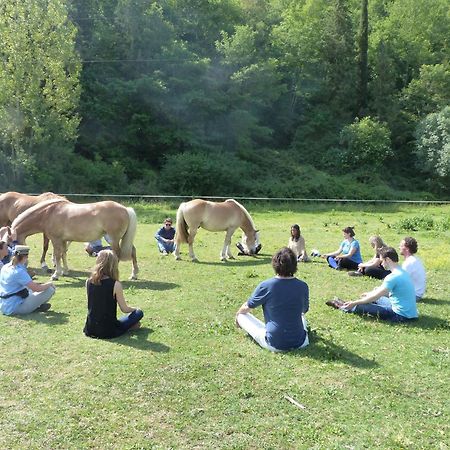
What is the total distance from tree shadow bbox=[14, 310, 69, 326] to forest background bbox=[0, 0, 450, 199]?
974 inches

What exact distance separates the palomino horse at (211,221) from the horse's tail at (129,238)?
109 inches

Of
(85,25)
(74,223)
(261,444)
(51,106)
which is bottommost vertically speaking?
(261,444)

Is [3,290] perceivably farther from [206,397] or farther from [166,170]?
[166,170]

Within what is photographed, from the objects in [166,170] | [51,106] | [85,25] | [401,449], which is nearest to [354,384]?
[401,449]

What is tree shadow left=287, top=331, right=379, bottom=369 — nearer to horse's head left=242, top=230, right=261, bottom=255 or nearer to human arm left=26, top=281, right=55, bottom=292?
human arm left=26, top=281, right=55, bottom=292

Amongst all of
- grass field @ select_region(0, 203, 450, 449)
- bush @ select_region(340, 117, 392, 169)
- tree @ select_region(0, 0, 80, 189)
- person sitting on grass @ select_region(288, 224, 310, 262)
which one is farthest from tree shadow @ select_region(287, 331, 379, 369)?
bush @ select_region(340, 117, 392, 169)

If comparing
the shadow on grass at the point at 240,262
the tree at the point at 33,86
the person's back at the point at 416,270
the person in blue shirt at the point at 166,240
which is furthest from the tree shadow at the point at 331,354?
the tree at the point at 33,86

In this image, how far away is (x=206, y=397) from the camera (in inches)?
222

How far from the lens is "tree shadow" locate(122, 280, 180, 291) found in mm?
10742

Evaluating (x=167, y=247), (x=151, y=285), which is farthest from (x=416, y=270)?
(x=167, y=247)

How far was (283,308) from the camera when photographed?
6.70m

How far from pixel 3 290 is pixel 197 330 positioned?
3.40 metres

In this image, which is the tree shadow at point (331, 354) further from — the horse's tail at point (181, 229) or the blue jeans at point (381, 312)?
the horse's tail at point (181, 229)

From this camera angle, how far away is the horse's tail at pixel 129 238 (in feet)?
37.9
